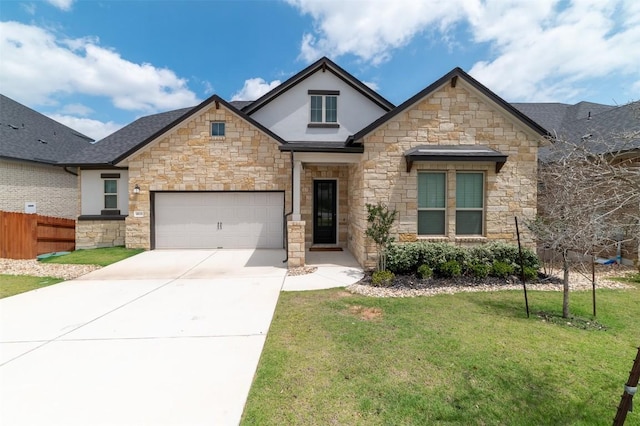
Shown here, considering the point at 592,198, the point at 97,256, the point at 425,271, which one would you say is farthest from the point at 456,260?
the point at 97,256

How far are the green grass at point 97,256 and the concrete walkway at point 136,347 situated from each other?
2099 millimetres

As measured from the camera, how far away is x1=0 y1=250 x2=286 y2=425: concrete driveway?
284 cm

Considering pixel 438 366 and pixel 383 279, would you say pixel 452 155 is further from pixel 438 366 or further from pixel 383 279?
pixel 438 366

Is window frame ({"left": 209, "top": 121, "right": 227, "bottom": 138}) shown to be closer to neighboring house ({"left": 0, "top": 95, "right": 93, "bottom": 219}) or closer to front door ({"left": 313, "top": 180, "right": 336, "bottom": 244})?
front door ({"left": 313, "top": 180, "right": 336, "bottom": 244})

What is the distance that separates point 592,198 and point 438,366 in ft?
9.42

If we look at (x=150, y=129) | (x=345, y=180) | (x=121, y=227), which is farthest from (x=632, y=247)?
(x=150, y=129)

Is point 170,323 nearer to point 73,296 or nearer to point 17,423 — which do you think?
point 17,423

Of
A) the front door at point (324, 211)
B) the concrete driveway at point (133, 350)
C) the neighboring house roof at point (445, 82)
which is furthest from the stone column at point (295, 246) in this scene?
the front door at point (324, 211)

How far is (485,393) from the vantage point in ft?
9.86

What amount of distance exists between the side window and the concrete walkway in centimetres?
269

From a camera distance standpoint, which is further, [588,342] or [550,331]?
[550,331]

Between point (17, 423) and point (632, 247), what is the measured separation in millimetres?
14350

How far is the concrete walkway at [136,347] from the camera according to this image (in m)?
2.85

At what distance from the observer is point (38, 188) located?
1475 centimetres
